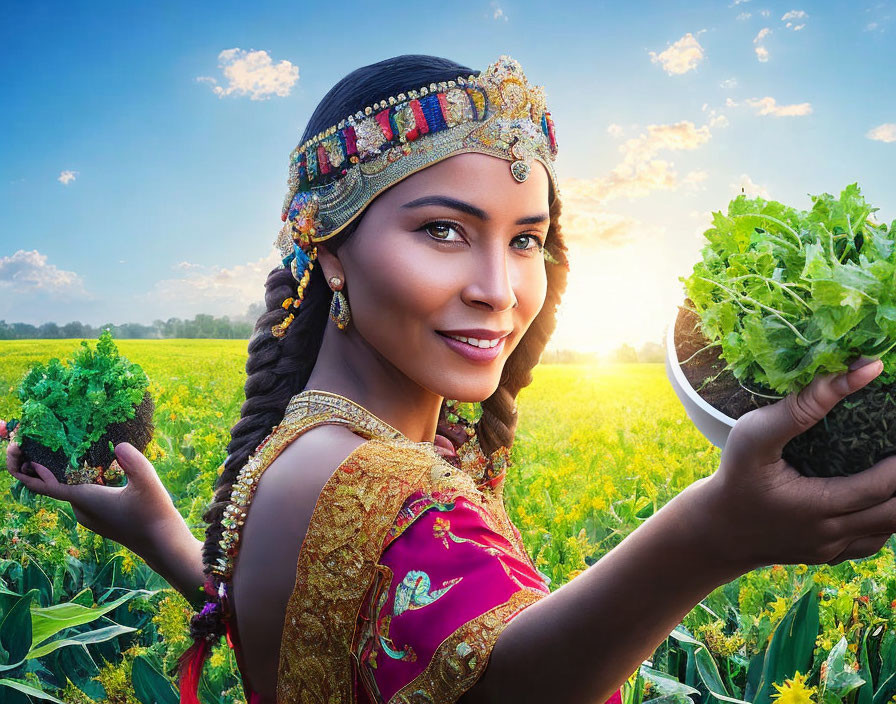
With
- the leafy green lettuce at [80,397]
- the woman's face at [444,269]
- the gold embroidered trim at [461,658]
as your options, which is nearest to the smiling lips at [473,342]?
the woman's face at [444,269]

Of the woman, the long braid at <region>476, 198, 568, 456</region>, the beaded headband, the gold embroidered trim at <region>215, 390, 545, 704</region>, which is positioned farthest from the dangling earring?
the long braid at <region>476, 198, 568, 456</region>

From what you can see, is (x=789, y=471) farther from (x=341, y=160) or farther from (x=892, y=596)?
(x=892, y=596)

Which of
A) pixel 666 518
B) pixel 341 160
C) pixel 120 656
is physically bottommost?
pixel 120 656

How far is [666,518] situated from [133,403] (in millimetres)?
2216

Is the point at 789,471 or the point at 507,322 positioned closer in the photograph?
the point at 789,471

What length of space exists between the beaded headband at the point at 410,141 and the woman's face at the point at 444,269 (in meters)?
0.04

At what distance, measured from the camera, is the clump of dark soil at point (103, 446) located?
265 centimetres

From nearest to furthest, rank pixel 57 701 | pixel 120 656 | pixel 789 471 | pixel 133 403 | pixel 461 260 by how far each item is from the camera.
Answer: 1. pixel 789 471
2. pixel 461 260
3. pixel 133 403
4. pixel 57 701
5. pixel 120 656

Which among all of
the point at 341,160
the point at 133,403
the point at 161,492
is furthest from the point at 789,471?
the point at 133,403

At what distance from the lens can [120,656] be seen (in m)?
3.81

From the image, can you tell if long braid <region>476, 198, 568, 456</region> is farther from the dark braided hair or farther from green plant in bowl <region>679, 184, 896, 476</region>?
green plant in bowl <region>679, 184, 896, 476</region>

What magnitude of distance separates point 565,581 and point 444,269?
1.60 meters

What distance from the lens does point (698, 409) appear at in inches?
60.2

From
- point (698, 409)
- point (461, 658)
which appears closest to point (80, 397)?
point (461, 658)
